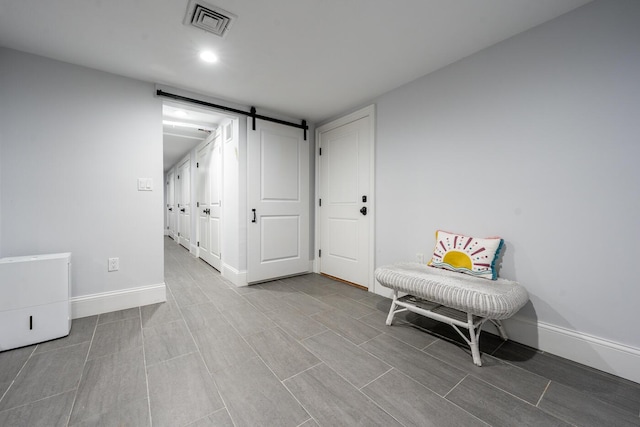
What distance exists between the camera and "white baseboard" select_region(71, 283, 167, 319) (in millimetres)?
2133

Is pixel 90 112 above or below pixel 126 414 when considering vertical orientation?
above

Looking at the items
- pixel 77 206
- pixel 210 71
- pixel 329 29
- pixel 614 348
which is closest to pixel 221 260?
pixel 77 206

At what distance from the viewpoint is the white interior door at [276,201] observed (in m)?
3.08

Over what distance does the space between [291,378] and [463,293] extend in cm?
113

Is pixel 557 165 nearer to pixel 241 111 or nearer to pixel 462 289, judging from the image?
pixel 462 289

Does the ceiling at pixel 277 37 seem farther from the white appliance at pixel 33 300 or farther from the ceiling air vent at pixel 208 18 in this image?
the white appliance at pixel 33 300

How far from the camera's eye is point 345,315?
2.21 metres

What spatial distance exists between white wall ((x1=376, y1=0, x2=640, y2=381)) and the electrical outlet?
2.90 m

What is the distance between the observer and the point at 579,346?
5.00ft

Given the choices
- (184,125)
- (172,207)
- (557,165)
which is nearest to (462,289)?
(557,165)

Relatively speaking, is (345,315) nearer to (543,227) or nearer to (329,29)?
(543,227)

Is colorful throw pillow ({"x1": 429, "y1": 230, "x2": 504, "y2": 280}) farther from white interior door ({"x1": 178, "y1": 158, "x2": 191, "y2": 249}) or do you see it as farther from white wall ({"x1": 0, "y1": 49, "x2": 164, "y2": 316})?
white interior door ({"x1": 178, "y1": 158, "x2": 191, "y2": 249})

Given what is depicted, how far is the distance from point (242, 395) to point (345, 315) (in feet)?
3.71

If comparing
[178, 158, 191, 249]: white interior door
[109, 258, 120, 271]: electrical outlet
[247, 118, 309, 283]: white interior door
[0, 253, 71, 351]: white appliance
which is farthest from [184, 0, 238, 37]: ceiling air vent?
[178, 158, 191, 249]: white interior door
